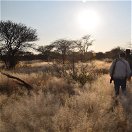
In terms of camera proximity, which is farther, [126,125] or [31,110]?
[31,110]

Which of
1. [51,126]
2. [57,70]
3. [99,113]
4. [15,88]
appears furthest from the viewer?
[57,70]

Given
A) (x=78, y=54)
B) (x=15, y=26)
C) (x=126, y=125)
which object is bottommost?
(x=126, y=125)

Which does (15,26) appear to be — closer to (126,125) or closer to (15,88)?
(15,88)

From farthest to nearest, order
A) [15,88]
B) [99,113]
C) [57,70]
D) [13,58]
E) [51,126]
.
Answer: [13,58], [57,70], [15,88], [99,113], [51,126]

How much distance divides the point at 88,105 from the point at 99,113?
1.06m

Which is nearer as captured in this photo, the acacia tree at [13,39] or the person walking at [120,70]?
the person walking at [120,70]

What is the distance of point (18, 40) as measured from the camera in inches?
1346

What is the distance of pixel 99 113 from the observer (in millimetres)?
8055

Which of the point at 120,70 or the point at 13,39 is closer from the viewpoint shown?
the point at 120,70

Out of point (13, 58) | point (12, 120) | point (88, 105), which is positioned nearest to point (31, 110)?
point (12, 120)

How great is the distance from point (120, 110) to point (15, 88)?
6.03 m

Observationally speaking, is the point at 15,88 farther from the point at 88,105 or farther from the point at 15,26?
the point at 15,26

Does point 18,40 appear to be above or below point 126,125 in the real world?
above

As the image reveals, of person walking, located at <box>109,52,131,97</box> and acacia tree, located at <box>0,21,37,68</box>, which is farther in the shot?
acacia tree, located at <box>0,21,37,68</box>
